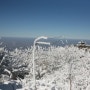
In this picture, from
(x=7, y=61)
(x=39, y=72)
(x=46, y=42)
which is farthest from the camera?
(x=39, y=72)

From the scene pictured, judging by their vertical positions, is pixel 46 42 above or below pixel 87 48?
above

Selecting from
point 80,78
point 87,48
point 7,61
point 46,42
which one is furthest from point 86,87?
point 87,48

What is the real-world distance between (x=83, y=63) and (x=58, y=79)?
35.8 feet

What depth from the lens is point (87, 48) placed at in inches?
2415

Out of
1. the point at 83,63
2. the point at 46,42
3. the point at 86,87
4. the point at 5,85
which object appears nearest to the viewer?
the point at 46,42

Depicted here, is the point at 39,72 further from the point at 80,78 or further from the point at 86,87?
the point at 86,87

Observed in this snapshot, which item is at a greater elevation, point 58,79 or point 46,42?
point 46,42

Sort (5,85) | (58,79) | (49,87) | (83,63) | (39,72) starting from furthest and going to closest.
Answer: (83,63), (39,72), (58,79), (49,87), (5,85)

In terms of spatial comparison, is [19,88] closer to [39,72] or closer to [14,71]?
[14,71]

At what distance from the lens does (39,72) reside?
31438 millimetres

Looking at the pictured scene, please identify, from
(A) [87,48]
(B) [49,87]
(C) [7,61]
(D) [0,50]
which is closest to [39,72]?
(C) [7,61]

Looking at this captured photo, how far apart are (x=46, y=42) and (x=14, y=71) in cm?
1589

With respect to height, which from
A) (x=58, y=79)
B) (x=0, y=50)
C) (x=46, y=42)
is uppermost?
(x=46, y=42)

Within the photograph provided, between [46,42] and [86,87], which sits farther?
[86,87]
